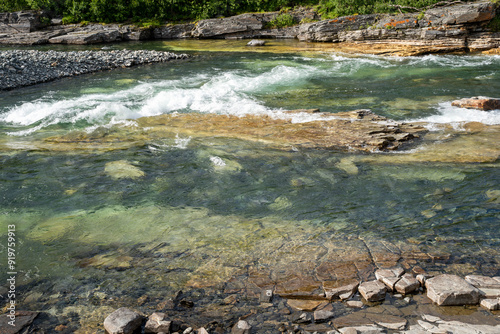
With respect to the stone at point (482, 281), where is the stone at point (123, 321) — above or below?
above

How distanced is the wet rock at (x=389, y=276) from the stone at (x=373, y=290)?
0.21 ft

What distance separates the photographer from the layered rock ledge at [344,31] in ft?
63.5

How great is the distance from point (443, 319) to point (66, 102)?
40.2 feet

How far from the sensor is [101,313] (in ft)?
12.8

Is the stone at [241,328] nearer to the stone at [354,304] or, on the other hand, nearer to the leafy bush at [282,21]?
the stone at [354,304]

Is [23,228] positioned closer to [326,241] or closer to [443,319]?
[326,241]

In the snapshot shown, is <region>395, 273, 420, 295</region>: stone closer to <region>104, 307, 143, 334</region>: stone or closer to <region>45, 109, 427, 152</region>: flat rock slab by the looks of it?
<region>104, 307, 143, 334</region>: stone

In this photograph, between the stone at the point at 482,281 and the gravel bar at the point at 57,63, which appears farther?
the gravel bar at the point at 57,63

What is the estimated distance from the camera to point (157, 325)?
3.63 meters

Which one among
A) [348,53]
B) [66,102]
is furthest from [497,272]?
[348,53]

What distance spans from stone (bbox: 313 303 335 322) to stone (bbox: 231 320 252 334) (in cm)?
67

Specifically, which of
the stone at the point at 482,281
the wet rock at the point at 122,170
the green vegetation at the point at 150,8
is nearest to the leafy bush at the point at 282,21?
the green vegetation at the point at 150,8

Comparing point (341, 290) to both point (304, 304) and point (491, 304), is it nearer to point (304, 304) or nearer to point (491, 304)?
point (304, 304)

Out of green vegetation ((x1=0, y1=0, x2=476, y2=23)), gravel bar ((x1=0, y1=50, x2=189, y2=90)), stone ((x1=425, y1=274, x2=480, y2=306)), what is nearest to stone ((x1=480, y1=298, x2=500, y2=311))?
stone ((x1=425, y1=274, x2=480, y2=306))
